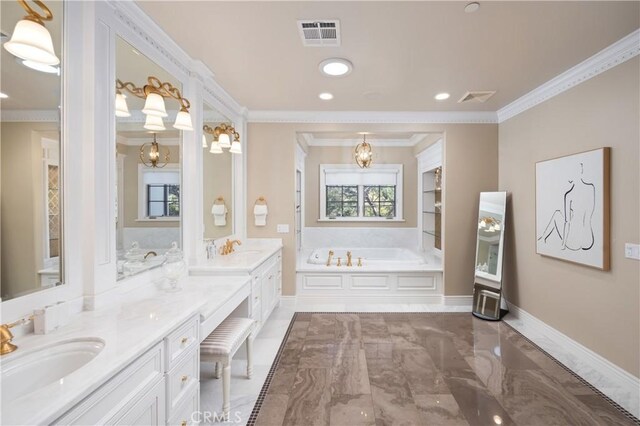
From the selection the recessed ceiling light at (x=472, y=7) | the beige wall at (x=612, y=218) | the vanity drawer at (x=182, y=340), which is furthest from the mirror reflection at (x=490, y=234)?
the vanity drawer at (x=182, y=340)

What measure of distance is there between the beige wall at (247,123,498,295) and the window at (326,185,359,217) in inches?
82.7

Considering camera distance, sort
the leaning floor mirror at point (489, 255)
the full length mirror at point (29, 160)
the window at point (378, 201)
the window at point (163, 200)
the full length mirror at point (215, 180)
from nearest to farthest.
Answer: the full length mirror at point (29, 160) < the window at point (163, 200) < the full length mirror at point (215, 180) < the leaning floor mirror at point (489, 255) < the window at point (378, 201)

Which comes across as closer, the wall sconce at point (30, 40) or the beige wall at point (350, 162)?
Result: the wall sconce at point (30, 40)

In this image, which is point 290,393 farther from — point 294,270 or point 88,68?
point 88,68

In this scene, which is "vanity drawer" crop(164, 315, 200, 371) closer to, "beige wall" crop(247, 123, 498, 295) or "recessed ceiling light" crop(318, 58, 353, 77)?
"recessed ceiling light" crop(318, 58, 353, 77)

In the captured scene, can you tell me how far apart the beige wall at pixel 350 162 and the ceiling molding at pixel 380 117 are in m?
1.95

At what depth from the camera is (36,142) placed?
139cm

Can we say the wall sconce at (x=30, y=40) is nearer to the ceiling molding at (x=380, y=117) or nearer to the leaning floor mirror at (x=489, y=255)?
the ceiling molding at (x=380, y=117)

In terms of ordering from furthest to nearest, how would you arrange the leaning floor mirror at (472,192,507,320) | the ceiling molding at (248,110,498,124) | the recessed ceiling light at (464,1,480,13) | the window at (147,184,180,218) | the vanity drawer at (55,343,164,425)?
the ceiling molding at (248,110,498,124) < the leaning floor mirror at (472,192,507,320) < the window at (147,184,180,218) < the recessed ceiling light at (464,1,480,13) < the vanity drawer at (55,343,164,425)

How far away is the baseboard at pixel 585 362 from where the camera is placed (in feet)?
7.27

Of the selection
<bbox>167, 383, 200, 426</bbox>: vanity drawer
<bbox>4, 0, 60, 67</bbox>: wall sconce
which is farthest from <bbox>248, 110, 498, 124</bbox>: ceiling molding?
<bbox>167, 383, 200, 426</bbox>: vanity drawer

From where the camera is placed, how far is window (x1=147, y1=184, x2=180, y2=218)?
219 centimetres

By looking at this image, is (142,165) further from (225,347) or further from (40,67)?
(225,347)

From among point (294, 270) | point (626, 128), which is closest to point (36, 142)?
point (294, 270)
